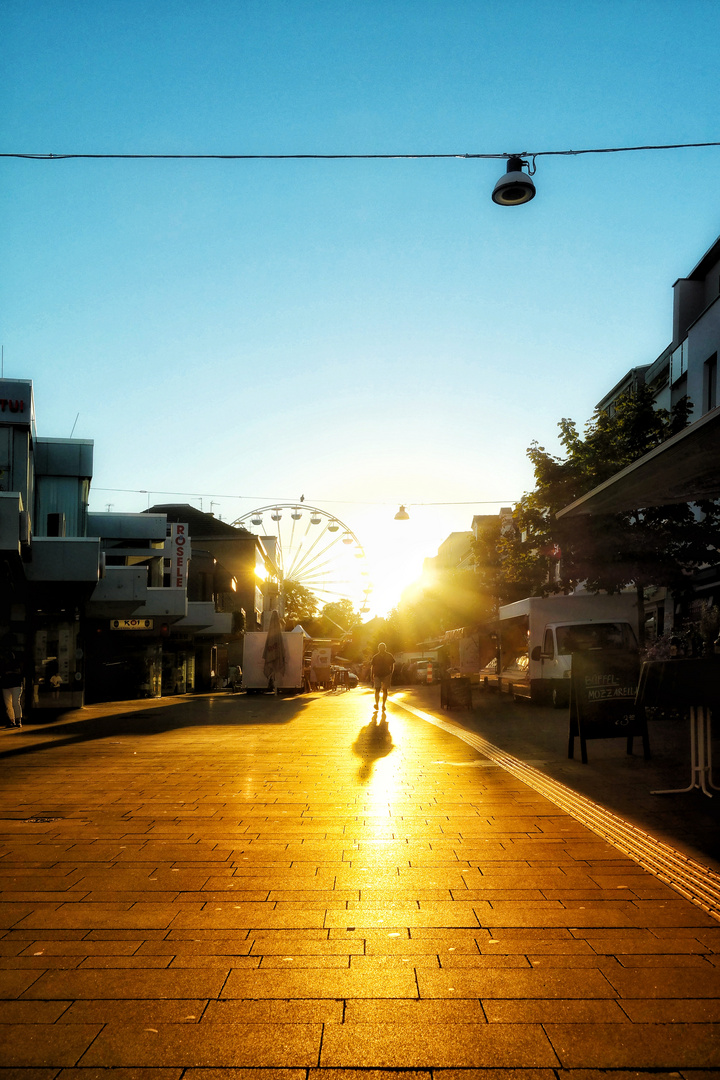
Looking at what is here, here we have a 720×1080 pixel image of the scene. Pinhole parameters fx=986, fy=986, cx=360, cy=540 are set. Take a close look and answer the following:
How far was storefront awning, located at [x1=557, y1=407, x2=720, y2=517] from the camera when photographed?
7.47m

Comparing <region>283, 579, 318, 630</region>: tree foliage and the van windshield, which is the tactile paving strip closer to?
the van windshield

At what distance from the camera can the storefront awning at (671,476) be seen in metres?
7.47

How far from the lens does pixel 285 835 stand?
6.92 meters

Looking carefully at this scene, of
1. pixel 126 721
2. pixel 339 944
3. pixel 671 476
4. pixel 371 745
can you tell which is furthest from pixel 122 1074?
pixel 126 721

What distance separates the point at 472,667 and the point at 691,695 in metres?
32.2

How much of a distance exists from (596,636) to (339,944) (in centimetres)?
2035

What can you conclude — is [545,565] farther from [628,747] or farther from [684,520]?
[628,747]

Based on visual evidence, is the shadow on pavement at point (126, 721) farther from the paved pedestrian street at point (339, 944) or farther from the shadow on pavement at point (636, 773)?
the paved pedestrian street at point (339, 944)

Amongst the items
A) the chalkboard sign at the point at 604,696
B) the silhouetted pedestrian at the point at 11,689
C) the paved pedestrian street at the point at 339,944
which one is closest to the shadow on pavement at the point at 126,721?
the silhouetted pedestrian at the point at 11,689

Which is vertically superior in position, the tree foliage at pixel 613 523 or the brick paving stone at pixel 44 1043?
the tree foliage at pixel 613 523

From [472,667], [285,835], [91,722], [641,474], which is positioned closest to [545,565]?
[472,667]

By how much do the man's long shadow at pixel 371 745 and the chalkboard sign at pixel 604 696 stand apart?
2446 millimetres

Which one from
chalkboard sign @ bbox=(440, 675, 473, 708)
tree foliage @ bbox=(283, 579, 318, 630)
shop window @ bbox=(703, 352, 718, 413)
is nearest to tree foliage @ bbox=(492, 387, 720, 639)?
shop window @ bbox=(703, 352, 718, 413)

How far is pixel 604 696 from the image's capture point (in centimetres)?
1090
